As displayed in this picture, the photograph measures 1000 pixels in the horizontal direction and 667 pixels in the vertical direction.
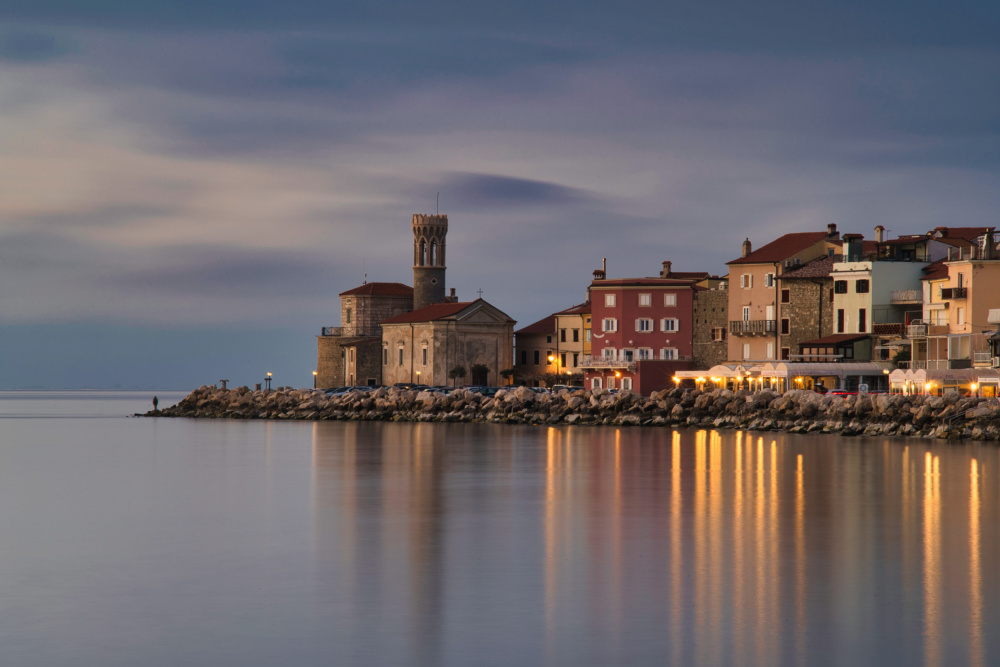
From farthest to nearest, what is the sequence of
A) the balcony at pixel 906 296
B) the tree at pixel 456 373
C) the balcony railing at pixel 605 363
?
the tree at pixel 456 373 < the balcony railing at pixel 605 363 < the balcony at pixel 906 296

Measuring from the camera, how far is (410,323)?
81875 mm

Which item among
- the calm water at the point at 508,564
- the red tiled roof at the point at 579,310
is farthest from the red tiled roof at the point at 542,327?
the calm water at the point at 508,564

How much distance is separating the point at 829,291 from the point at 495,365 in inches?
1002

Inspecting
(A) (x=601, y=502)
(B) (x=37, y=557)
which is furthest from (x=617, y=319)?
(B) (x=37, y=557)

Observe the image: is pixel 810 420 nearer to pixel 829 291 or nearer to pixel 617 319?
pixel 829 291

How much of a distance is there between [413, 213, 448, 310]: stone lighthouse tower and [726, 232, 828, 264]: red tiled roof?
28793 mm

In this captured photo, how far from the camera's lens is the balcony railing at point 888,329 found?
5844 cm

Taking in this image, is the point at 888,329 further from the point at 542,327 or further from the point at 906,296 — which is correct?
the point at 542,327

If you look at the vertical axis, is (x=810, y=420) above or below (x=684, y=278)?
below

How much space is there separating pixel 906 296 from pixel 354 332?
4276cm

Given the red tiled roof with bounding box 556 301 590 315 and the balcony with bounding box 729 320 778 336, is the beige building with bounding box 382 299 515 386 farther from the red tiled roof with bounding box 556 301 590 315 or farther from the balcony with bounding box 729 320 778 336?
the balcony with bounding box 729 320 778 336

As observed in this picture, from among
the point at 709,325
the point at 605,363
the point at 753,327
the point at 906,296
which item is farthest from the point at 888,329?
the point at 605,363

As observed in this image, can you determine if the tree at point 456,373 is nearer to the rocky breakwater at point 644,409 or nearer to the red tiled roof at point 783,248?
the rocky breakwater at point 644,409

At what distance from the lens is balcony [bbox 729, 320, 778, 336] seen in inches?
2494
